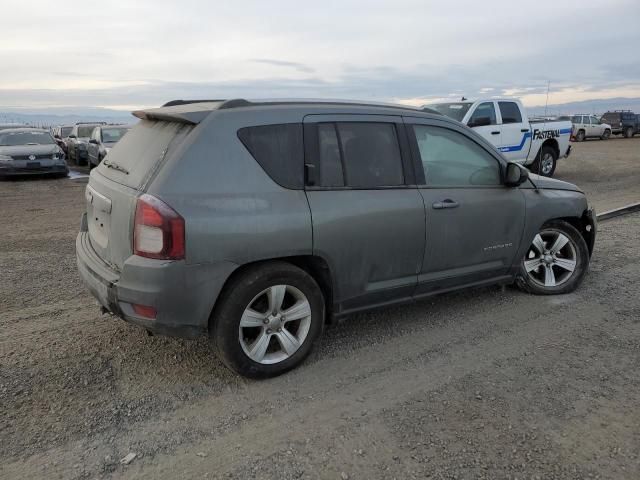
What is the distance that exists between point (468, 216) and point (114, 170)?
2.67 meters

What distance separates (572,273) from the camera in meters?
5.12

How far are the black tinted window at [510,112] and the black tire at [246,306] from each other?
9.84m

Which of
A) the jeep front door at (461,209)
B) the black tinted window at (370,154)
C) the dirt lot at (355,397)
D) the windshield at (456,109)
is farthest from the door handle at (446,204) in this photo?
the windshield at (456,109)

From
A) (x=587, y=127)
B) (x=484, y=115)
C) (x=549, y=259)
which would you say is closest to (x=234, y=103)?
(x=549, y=259)

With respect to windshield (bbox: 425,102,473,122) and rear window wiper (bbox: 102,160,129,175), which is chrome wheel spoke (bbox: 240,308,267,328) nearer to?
rear window wiper (bbox: 102,160,129,175)

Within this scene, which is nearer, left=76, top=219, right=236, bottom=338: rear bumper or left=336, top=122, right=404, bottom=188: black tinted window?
left=76, top=219, right=236, bottom=338: rear bumper

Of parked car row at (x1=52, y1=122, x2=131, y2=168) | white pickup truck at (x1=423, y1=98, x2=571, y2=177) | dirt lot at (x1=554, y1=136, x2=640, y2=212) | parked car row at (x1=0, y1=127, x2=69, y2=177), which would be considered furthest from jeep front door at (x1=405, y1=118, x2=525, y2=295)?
parked car row at (x1=0, y1=127, x2=69, y2=177)

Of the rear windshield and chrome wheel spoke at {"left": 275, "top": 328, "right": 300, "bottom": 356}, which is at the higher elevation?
the rear windshield

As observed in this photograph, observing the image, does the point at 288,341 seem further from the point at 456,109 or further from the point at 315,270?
the point at 456,109

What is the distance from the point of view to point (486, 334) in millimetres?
4215

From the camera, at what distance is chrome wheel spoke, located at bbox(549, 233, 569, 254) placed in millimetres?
5027

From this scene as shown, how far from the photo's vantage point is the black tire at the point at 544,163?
13336mm

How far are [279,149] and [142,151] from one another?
0.91 metres

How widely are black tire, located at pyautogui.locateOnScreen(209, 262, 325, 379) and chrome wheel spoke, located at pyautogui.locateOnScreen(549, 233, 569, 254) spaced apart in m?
2.63
